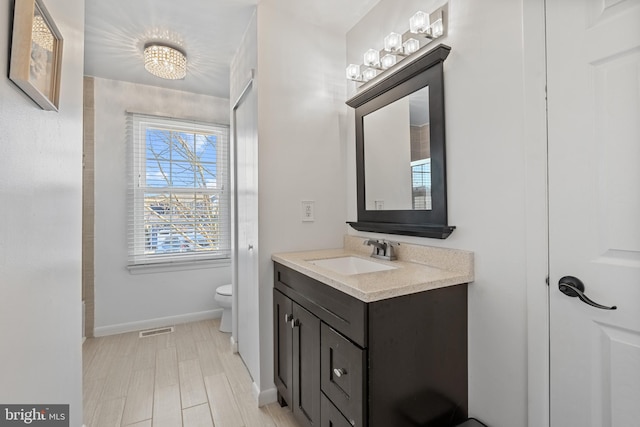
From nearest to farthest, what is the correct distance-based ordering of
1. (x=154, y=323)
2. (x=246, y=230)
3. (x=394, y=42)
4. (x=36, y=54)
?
(x=36, y=54) → (x=394, y=42) → (x=246, y=230) → (x=154, y=323)

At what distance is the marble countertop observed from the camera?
43.1 inches

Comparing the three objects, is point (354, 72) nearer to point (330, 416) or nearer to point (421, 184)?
point (421, 184)

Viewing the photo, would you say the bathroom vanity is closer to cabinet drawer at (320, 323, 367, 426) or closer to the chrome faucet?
cabinet drawer at (320, 323, 367, 426)

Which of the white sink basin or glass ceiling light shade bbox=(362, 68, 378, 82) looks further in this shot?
glass ceiling light shade bbox=(362, 68, 378, 82)

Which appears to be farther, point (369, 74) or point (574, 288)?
point (369, 74)

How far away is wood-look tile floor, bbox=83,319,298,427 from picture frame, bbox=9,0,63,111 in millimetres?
1711

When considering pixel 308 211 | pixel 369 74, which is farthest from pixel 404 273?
pixel 369 74

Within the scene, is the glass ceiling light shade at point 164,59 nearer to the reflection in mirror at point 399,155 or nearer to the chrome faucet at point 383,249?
the reflection in mirror at point 399,155

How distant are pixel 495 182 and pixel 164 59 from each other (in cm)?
245

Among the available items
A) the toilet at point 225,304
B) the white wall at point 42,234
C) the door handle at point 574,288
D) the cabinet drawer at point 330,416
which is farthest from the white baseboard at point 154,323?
the door handle at point 574,288

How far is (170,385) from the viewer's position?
2.01 meters

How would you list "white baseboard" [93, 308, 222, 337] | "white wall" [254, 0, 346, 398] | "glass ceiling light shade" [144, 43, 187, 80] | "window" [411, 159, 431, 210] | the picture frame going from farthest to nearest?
"white baseboard" [93, 308, 222, 337] < "glass ceiling light shade" [144, 43, 187, 80] < "white wall" [254, 0, 346, 398] < "window" [411, 159, 431, 210] < the picture frame

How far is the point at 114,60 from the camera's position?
250 cm

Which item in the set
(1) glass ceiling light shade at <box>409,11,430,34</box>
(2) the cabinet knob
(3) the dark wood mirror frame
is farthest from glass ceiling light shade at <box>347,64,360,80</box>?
(2) the cabinet knob
